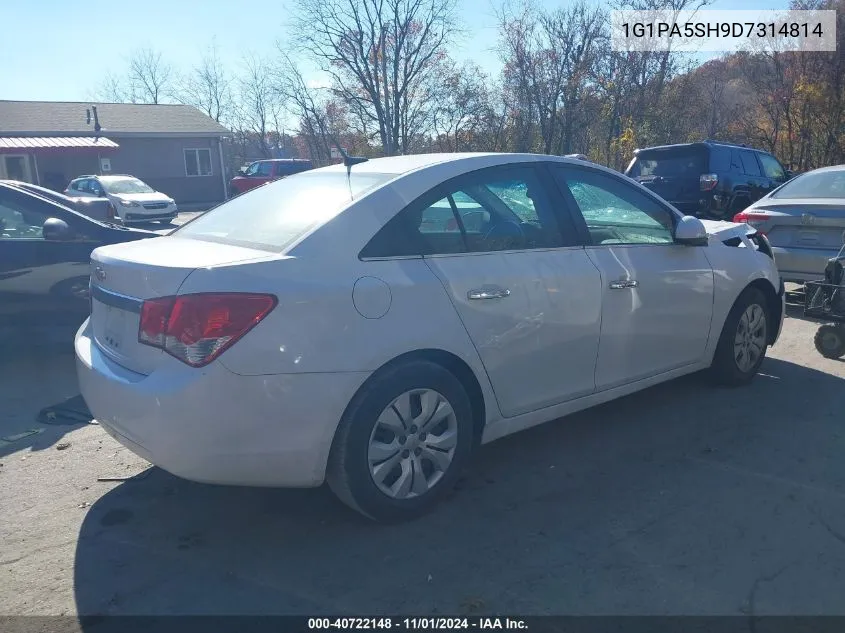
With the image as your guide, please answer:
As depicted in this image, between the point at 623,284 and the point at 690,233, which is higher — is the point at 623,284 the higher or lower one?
the lower one

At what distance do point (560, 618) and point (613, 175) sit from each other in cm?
275

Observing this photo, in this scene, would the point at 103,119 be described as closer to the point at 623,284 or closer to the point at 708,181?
the point at 708,181

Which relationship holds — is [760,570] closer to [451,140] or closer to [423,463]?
[423,463]

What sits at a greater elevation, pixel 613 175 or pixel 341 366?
pixel 613 175

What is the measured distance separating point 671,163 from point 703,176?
63cm

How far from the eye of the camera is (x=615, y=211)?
4395mm

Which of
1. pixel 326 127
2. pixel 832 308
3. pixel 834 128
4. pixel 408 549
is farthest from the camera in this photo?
pixel 326 127

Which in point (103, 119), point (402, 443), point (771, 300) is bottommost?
point (402, 443)

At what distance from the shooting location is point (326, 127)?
30.2 meters

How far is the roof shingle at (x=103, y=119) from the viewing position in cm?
3127

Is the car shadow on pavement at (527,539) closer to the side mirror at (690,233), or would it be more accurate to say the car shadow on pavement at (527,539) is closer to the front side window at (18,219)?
the side mirror at (690,233)

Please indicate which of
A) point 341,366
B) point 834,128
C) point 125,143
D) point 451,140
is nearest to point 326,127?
point 451,140

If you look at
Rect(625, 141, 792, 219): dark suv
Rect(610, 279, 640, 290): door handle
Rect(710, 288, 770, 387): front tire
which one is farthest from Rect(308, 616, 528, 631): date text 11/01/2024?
Rect(625, 141, 792, 219): dark suv

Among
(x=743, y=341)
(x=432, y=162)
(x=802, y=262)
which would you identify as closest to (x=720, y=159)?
(x=802, y=262)
